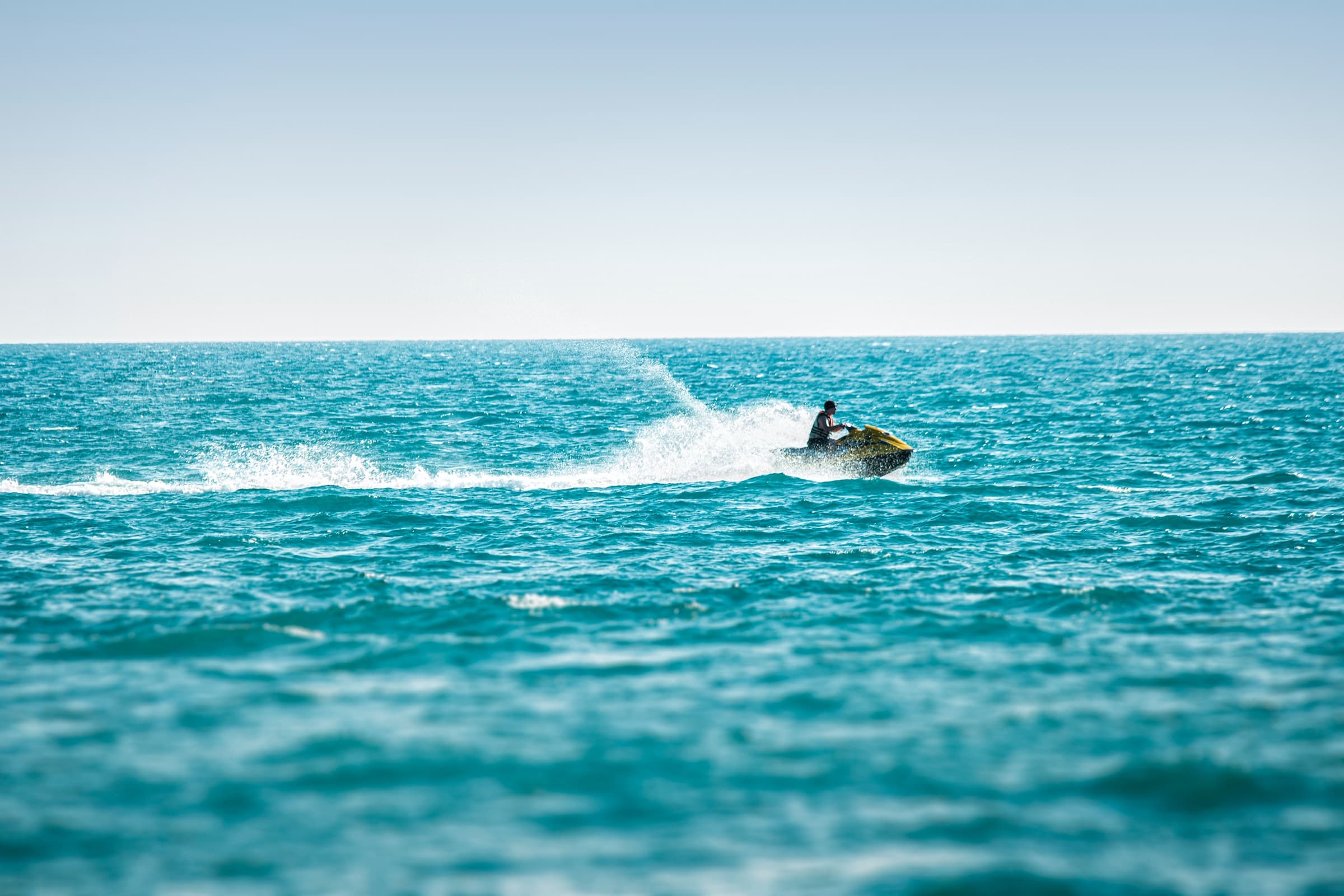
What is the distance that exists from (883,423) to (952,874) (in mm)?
34655

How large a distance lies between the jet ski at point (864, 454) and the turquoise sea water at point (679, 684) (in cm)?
45

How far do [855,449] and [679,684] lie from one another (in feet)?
48.9

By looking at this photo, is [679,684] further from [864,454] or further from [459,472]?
[459,472]

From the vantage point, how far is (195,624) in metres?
A: 11.5

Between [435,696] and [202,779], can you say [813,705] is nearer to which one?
[435,696]

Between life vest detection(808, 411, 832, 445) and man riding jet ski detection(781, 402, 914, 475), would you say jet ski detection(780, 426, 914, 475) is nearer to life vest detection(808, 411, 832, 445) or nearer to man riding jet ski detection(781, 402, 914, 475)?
man riding jet ski detection(781, 402, 914, 475)

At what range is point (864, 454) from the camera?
23.5m

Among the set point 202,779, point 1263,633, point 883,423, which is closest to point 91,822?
point 202,779

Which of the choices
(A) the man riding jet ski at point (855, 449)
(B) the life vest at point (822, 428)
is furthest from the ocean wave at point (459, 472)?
(B) the life vest at point (822, 428)

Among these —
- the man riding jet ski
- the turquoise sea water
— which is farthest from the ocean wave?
the man riding jet ski

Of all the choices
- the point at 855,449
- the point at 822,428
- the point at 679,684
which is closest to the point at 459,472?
the point at 822,428

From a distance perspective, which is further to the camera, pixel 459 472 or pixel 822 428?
pixel 459 472

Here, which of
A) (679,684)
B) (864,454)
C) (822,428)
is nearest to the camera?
(679,684)

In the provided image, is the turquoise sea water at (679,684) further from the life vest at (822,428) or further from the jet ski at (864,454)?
the life vest at (822,428)
